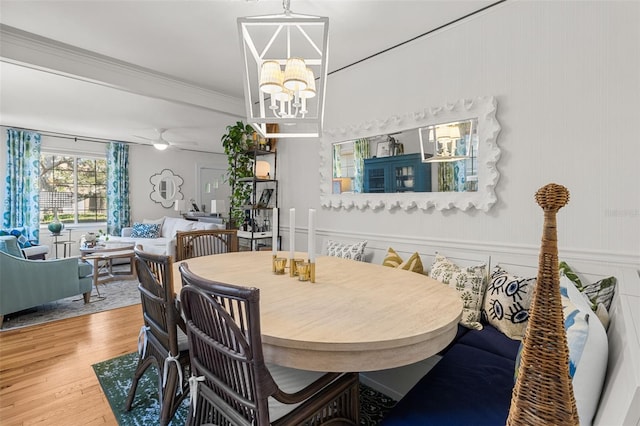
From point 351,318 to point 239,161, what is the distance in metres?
3.12

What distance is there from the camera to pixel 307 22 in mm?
1370

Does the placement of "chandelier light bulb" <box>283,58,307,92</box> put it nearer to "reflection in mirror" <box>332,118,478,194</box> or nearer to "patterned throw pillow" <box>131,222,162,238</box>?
"reflection in mirror" <box>332,118,478,194</box>

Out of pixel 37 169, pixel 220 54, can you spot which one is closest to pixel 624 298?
pixel 220 54

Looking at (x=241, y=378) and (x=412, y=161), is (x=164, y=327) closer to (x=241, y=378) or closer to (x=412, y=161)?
(x=241, y=378)

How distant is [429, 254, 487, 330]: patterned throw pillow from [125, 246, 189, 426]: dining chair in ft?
4.97

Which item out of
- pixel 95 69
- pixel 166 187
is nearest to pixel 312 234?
pixel 95 69

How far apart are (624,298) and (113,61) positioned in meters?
3.90

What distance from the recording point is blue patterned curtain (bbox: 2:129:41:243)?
17.4ft

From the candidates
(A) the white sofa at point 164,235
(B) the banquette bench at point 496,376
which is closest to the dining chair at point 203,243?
(B) the banquette bench at point 496,376

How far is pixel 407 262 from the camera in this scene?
87.9 inches

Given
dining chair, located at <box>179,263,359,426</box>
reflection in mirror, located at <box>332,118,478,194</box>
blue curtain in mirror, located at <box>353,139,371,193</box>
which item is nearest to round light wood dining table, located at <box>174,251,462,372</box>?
dining chair, located at <box>179,263,359,426</box>

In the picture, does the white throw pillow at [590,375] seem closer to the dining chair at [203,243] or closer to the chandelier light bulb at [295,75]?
the chandelier light bulb at [295,75]

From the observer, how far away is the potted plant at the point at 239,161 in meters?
3.66

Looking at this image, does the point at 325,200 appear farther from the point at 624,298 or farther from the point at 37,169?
the point at 37,169
